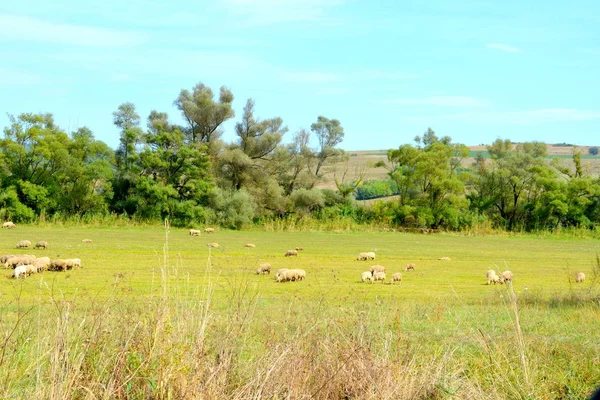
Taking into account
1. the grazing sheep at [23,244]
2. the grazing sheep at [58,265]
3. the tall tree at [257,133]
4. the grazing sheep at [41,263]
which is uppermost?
the tall tree at [257,133]

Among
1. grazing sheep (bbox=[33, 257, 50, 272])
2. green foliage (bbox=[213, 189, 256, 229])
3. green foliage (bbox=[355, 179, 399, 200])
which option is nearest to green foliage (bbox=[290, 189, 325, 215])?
green foliage (bbox=[213, 189, 256, 229])

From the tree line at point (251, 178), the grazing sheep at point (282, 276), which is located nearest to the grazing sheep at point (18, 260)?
the grazing sheep at point (282, 276)

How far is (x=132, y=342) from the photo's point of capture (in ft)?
24.6

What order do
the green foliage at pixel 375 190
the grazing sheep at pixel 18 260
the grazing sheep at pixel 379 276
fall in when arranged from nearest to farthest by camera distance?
the grazing sheep at pixel 18 260 → the grazing sheep at pixel 379 276 → the green foliage at pixel 375 190

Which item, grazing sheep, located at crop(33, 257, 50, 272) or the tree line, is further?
the tree line

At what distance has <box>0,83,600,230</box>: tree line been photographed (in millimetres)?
60356

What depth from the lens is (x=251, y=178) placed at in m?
69.4

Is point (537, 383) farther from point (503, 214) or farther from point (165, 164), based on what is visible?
point (503, 214)

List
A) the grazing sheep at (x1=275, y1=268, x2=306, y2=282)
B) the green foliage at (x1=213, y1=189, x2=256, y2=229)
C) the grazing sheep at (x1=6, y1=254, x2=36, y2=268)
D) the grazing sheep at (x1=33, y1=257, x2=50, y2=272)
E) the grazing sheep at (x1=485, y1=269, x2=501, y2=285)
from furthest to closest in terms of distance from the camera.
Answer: the green foliage at (x1=213, y1=189, x2=256, y2=229) < the grazing sheep at (x1=485, y1=269, x2=501, y2=285) < the grazing sheep at (x1=275, y1=268, x2=306, y2=282) < the grazing sheep at (x1=6, y1=254, x2=36, y2=268) < the grazing sheep at (x1=33, y1=257, x2=50, y2=272)

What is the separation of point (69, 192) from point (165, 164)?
29.0ft

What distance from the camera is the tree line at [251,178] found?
6036 cm

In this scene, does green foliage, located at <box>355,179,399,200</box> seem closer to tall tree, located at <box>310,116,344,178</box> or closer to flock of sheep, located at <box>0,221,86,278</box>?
tall tree, located at <box>310,116,344,178</box>

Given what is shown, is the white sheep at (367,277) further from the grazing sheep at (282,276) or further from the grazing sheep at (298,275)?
the grazing sheep at (282,276)

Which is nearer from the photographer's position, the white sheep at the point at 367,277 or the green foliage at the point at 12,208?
the white sheep at the point at 367,277
